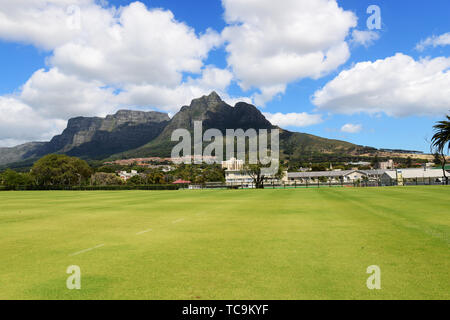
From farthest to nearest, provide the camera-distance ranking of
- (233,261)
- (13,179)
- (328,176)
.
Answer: (328,176) < (13,179) < (233,261)

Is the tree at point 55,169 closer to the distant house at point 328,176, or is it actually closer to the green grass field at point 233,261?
the distant house at point 328,176

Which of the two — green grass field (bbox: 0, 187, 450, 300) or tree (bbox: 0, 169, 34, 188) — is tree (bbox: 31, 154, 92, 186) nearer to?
tree (bbox: 0, 169, 34, 188)

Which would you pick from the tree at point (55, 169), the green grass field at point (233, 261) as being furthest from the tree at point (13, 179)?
the green grass field at point (233, 261)

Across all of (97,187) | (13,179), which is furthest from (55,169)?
(97,187)

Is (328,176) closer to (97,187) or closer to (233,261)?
(97,187)

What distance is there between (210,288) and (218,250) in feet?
10.4

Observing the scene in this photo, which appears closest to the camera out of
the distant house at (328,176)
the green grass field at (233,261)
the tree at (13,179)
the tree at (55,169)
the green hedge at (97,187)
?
the green grass field at (233,261)

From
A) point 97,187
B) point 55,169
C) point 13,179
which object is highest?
point 55,169

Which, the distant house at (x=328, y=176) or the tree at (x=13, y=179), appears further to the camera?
the distant house at (x=328, y=176)

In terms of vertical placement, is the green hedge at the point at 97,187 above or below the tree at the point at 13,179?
Answer: below

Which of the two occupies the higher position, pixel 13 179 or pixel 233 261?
pixel 13 179

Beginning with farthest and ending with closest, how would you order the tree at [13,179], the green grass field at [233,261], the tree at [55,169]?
→ the tree at [13,179], the tree at [55,169], the green grass field at [233,261]

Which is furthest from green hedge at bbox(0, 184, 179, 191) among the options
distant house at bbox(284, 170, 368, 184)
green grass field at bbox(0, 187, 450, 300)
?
distant house at bbox(284, 170, 368, 184)
